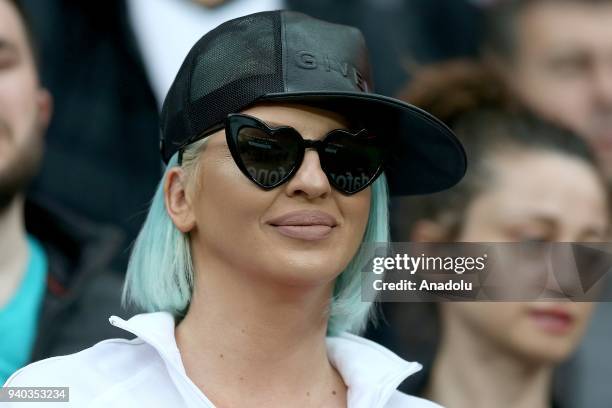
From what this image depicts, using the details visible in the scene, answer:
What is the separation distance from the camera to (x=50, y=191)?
128 inches

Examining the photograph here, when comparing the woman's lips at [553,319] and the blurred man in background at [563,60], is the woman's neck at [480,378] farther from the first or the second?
the blurred man in background at [563,60]

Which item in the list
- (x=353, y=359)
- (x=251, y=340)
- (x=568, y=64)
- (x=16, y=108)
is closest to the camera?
(x=251, y=340)

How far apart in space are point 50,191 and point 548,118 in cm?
161

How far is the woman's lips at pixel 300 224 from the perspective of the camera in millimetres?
1931

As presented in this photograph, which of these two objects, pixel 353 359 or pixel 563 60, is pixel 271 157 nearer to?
pixel 353 359

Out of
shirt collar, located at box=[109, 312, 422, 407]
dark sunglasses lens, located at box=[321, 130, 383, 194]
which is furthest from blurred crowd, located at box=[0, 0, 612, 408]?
dark sunglasses lens, located at box=[321, 130, 383, 194]

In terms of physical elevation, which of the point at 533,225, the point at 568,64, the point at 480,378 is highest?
the point at 568,64

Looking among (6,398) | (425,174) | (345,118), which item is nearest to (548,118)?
(425,174)

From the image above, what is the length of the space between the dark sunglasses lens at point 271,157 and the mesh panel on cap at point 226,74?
9 cm

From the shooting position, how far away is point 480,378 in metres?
2.87

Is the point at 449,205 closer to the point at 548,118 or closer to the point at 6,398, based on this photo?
the point at 548,118

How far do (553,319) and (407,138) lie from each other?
823 millimetres

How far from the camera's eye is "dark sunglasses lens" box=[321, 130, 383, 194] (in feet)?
6.38

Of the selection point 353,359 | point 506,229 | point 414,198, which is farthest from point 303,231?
point 414,198
